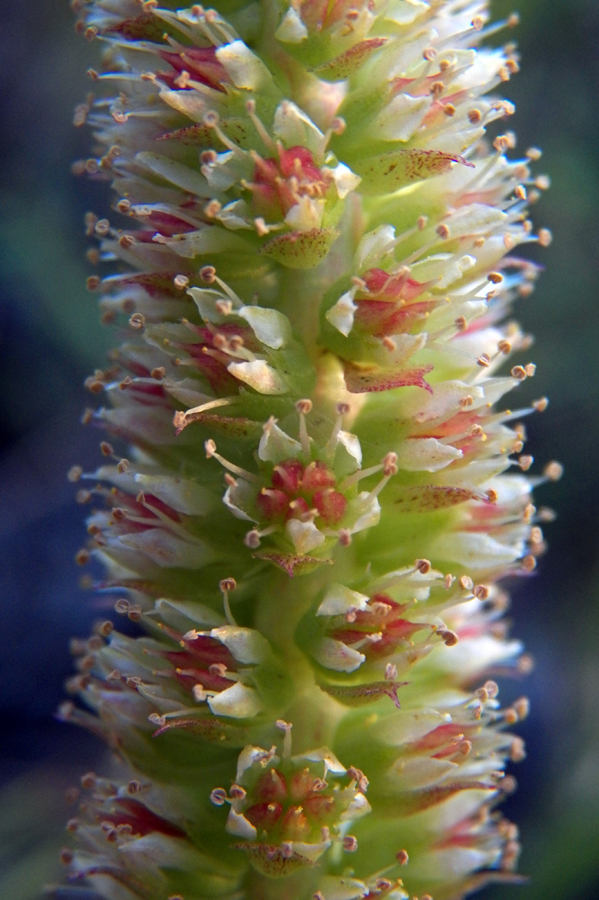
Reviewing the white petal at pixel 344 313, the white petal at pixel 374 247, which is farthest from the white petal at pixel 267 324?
the white petal at pixel 374 247

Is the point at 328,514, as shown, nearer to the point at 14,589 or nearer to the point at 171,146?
the point at 171,146

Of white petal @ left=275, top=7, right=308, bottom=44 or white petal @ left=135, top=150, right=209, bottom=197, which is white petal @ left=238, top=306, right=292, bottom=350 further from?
white petal @ left=275, top=7, right=308, bottom=44

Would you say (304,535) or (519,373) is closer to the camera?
(304,535)

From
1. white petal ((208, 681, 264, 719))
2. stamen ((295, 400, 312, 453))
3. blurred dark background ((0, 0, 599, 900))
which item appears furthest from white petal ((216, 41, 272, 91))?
blurred dark background ((0, 0, 599, 900))

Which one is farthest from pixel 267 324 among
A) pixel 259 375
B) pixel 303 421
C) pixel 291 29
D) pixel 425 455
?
pixel 291 29

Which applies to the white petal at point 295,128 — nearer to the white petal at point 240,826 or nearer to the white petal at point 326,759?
the white petal at point 326,759

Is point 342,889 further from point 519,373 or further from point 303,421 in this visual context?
point 519,373
